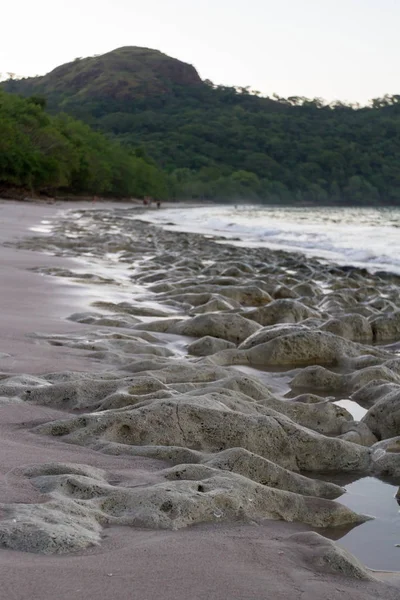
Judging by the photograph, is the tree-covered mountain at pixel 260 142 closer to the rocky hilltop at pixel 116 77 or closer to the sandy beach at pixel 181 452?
the rocky hilltop at pixel 116 77

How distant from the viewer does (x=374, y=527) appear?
2.69m

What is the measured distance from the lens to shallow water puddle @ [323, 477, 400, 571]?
7.95ft

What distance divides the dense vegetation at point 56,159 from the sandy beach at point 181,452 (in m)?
42.6

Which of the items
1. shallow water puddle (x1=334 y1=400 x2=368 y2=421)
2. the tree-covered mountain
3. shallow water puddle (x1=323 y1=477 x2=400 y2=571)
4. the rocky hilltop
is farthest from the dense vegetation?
the rocky hilltop

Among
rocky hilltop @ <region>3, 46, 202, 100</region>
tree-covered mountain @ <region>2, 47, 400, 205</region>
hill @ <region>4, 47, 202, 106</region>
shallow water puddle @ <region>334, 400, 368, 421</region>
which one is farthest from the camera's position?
rocky hilltop @ <region>3, 46, 202, 100</region>

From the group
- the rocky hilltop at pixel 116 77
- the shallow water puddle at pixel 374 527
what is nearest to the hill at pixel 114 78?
the rocky hilltop at pixel 116 77

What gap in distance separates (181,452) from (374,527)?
76cm

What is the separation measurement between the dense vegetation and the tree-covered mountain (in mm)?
17160

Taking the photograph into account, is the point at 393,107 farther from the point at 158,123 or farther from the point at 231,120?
the point at 158,123

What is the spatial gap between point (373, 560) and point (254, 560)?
1.66 feet

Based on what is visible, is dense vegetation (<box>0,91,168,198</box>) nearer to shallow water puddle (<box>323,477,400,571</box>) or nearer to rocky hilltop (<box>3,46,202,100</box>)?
shallow water puddle (<box>323,477,400,571</box>)

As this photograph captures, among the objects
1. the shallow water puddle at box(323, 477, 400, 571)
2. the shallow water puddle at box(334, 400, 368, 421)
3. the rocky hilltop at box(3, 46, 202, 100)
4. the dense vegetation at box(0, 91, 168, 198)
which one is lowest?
the shallow water puddle at box(334, 400, 368, 421)

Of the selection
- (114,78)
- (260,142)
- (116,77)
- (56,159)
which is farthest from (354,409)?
(116,77)

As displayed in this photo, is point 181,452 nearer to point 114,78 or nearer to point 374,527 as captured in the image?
point 374,527
